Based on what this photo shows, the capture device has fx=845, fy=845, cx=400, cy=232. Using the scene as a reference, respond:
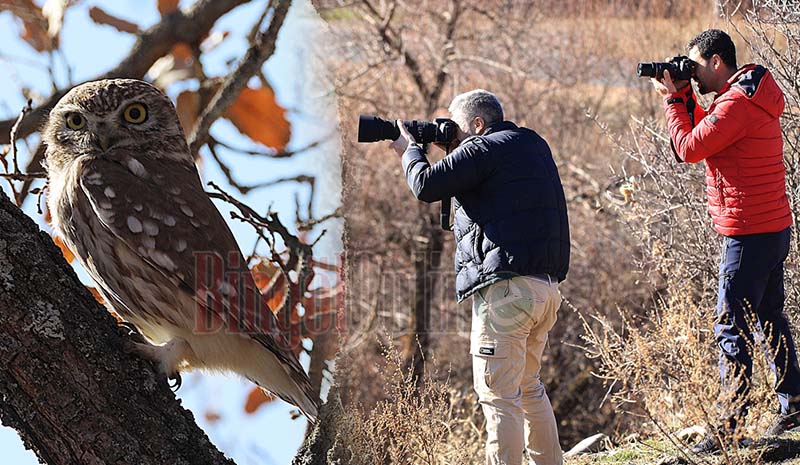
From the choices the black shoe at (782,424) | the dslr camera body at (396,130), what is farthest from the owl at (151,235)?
the black shoe at (782,424)

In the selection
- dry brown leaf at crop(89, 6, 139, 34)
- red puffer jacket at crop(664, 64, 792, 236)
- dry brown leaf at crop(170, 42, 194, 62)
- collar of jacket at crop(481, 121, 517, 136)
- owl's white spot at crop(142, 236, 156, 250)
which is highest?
dry brown leaf at crop(89, 6, 139, 34)

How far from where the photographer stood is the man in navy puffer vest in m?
2.60

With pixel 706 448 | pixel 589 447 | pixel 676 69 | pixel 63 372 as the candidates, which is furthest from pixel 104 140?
pixel 589 447

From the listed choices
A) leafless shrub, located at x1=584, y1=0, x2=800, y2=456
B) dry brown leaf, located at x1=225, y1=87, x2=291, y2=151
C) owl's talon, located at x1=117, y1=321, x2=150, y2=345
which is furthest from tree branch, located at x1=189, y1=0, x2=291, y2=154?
leafless shrub, located at x1=584, y1=0, x2=800, y2=456

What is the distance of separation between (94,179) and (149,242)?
0.73 feet

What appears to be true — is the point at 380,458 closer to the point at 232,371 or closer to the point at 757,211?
the point at 232,371

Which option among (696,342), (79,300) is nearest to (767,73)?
(696,342)

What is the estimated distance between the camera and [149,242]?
226cm

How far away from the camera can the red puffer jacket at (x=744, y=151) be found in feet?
9.29

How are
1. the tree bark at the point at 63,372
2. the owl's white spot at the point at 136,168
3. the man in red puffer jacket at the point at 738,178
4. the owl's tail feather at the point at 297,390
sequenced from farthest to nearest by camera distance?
the man in red puffer jacket at the point at 738,178 → the owl's tail feather at the point at 297,390 → the owl's white spot at the point at 136,168 → the tree bark at the point at 63,372

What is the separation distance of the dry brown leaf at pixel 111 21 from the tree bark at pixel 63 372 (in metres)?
0.94

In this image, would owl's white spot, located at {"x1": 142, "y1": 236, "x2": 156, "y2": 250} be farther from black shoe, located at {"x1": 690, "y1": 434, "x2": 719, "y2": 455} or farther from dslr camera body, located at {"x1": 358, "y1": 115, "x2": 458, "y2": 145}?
black shoe, located at {"x1": 690, "y1": 434, "x2": 719, "y2": 455}

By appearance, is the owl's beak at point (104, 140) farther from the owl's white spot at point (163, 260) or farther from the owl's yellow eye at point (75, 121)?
the owl's white spot at point (163, 260)

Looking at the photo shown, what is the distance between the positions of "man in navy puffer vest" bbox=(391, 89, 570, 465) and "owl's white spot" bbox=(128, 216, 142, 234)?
0.86m
